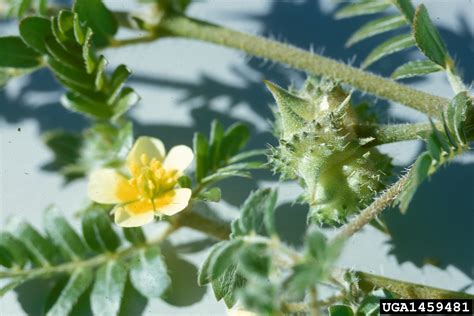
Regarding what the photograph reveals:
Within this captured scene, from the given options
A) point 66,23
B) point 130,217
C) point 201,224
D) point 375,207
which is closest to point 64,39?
point 66,23

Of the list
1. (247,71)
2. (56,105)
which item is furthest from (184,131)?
(56,105)

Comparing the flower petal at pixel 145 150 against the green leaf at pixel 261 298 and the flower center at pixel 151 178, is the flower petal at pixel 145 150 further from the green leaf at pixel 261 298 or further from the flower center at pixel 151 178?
the green leaf at pixel 261 298

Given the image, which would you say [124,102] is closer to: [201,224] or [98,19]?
[98,19]

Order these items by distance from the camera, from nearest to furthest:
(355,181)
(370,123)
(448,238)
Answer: (355,181) < (370,123) < (448,238)

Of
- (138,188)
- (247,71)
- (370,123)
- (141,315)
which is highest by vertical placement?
(370,123)

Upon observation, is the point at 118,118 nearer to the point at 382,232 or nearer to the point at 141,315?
the point at 141,315

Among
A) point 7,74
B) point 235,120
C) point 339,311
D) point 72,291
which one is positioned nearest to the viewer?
point 339,311

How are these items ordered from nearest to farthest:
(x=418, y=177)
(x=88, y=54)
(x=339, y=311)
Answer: (x=418, y=177)
(x=339, y=311)
(x=88, y=54)
